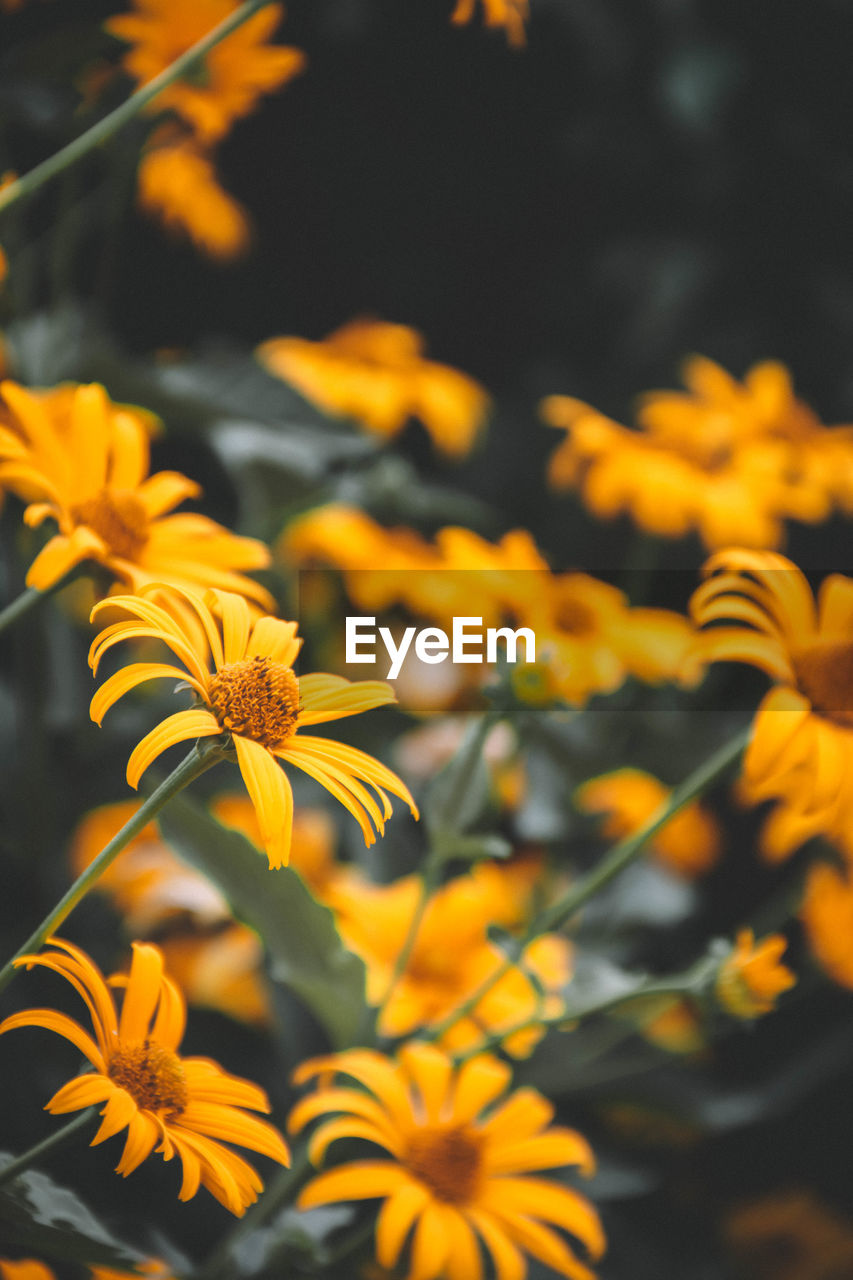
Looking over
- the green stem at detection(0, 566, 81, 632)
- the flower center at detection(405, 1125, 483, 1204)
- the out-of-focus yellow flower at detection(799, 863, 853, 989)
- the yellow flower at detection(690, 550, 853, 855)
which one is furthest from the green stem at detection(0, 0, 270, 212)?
the out-of-focus yellow flower at detection(799, 863, 853, 989)

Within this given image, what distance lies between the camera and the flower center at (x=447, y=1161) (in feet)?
1.07

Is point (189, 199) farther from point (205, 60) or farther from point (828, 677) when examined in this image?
point (828, 677)

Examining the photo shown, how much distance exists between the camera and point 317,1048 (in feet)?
1.47

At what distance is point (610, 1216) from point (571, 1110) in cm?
5

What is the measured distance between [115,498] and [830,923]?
1.46 ft

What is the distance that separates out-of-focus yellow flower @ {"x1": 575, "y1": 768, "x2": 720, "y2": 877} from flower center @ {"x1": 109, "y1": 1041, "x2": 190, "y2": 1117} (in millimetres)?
327

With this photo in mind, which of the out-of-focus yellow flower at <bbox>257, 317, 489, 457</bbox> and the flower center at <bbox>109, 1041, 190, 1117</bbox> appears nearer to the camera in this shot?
the flower center at <bbox>109, 1041, 190, 1117</bbox>

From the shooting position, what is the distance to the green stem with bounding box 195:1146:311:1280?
1.05 feet

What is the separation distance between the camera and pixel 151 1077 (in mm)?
250

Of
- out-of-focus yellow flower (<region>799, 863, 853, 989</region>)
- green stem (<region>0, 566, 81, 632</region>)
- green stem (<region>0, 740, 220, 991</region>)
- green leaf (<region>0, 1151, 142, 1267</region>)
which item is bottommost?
green leaf (<region>0, 1151, 142, 1267</region>)

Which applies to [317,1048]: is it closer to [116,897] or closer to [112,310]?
[116,897]

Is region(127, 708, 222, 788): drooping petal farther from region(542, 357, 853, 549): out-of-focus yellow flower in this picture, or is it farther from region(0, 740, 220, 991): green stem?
region(542, 357, 853, 549): out-of-focus yellow flower

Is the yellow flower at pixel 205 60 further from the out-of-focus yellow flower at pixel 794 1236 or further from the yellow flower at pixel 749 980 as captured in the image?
the out-of-focus yellow flower at pixel 794 1236

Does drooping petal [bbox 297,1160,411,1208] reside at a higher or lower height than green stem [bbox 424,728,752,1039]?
lower
